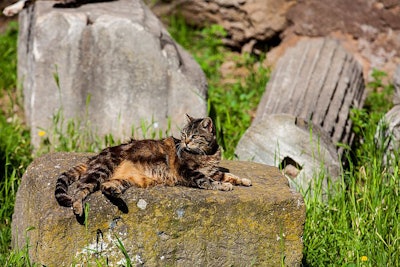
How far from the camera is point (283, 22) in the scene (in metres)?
9.41

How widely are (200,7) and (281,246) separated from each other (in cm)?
570

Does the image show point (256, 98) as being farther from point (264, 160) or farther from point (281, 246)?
point (281, 246)

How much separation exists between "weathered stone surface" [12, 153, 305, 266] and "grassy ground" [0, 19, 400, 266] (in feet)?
1.18

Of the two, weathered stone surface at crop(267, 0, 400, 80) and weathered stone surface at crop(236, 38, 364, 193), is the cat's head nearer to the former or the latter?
weathered stone surface at crop(236, 38, 364, 193)

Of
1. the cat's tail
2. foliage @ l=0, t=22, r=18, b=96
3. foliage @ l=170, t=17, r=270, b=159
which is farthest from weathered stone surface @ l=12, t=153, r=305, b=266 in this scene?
foliage @ l=0, t=22, r=18, b=96

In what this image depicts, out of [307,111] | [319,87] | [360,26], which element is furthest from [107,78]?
[360,26]

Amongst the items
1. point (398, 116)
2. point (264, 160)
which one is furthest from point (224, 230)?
point (398, 116)

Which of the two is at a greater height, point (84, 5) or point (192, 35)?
point (84, 5)

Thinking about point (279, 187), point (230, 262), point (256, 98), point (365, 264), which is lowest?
point (256, 98)

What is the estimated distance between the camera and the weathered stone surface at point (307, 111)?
611 centimetres

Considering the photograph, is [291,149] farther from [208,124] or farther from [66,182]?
[66,182]

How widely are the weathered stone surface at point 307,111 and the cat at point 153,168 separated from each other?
1240 millimetres

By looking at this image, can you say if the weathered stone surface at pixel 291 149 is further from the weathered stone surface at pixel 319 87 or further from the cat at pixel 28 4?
the cat at pixel 28 4

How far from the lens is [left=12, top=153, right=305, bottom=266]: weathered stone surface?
4.25 metres
